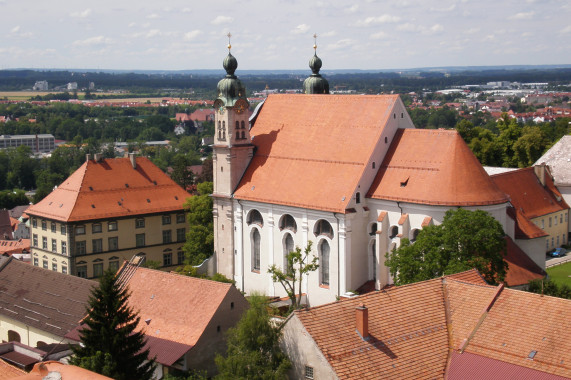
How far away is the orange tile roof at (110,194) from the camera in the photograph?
66375 mm

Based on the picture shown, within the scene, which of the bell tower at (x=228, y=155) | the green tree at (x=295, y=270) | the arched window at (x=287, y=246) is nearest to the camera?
the green tree at (x=295, y=270)

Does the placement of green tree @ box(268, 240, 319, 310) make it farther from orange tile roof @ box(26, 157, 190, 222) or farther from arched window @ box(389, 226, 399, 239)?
orange tile roof @ box(26, 157, 190, 222)

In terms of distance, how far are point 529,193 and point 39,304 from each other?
129 ft

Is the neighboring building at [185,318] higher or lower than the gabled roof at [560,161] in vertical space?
lower

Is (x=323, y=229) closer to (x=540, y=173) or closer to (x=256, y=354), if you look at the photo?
(x=256, y=354)

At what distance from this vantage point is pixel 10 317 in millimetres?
48906

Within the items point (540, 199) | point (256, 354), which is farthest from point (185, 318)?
point (540, 199)

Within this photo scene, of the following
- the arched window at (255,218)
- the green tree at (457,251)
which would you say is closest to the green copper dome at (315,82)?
the arched window at (255,218)

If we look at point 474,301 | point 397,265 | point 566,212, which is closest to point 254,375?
point 474,301

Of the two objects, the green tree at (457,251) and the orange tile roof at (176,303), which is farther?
the green tree at (457,251)

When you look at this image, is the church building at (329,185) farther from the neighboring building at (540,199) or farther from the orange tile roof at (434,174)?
the neighboring building at (540,199)

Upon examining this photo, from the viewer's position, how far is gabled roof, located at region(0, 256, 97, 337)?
4688 centimetres

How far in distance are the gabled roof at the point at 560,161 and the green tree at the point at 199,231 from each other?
3204 centimetres

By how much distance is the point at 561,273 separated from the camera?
6122 cm
